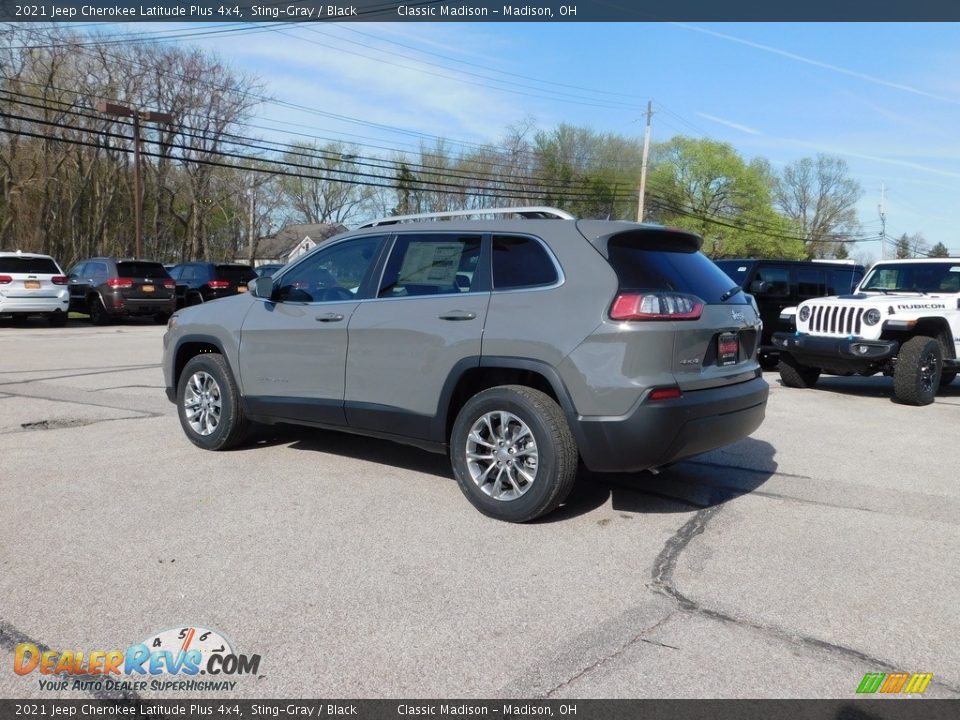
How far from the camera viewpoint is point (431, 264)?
5.23 meters

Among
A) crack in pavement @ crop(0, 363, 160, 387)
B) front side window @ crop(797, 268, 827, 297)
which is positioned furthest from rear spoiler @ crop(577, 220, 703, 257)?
front side window @ crop(797, 268, 827, 297)

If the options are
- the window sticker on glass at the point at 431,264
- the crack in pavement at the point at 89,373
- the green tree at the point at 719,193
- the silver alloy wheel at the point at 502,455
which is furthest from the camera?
the green tree at the point at 719,193

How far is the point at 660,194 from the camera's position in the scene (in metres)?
68.8

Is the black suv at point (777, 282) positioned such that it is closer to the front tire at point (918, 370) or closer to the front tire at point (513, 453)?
the front tire at point (918, 370)

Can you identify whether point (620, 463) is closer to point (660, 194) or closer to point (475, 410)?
point (475, 410)

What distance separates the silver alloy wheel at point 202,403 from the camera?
632cm

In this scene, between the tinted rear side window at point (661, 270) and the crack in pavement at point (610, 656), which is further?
the tinted rear side window at point (661, 270)

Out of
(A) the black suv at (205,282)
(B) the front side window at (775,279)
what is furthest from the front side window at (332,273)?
(A) the black suv at (205,282)

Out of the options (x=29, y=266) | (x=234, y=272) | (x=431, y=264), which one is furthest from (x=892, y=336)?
(x=234, y=272)

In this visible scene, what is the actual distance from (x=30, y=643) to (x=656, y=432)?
A: 308 cm

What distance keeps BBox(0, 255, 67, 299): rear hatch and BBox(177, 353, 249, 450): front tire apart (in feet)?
49.0

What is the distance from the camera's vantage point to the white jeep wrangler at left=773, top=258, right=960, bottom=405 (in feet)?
31.2

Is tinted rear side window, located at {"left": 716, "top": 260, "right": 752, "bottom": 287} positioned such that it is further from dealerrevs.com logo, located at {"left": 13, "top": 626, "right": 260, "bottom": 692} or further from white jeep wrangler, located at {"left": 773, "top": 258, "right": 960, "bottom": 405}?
dealerrevs.com logo, located at {"left": 13, "top": 626, "right": 260, "bottom": 692}

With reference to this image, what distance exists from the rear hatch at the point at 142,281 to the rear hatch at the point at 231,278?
9.36ft
